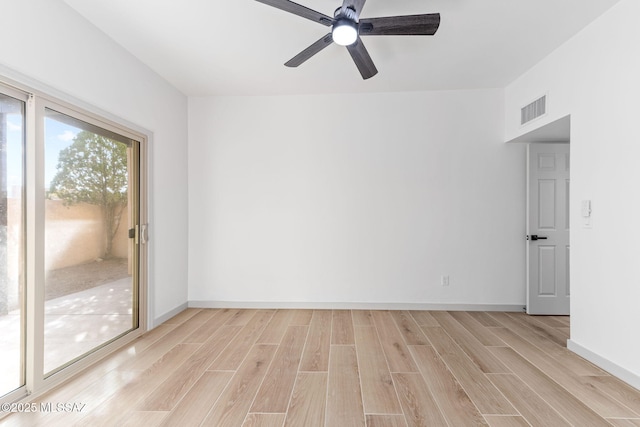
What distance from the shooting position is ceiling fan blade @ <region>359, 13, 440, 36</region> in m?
2.09

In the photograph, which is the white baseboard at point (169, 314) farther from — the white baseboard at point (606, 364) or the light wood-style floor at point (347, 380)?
the white baseboard at point (606, 364)

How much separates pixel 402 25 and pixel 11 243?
2888 mm

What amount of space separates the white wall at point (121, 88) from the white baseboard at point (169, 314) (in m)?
0.04

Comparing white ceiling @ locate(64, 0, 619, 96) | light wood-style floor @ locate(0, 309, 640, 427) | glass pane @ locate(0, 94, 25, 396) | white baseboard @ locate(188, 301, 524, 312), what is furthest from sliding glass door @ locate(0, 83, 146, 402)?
white baseboard @ locate(188, 301, 524, 312)

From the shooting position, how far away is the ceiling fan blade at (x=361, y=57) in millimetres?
2404

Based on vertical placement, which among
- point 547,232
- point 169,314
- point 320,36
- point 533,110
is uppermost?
point 320,36

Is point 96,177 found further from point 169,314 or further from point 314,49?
point 314,49

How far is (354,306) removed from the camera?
163 inches

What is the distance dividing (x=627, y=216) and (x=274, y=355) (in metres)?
2.87

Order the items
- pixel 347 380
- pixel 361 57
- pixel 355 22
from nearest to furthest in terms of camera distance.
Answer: pixel 355 22 → pixel 347 380 → pixel 361 57

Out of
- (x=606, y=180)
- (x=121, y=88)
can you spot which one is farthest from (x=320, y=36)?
(x=606, y=180)

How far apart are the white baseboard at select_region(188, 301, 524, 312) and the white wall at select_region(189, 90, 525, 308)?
0.08 ft

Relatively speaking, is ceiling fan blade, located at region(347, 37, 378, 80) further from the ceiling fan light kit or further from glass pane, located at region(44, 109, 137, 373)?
glass pane, located at region(44, 109, 137, 373)

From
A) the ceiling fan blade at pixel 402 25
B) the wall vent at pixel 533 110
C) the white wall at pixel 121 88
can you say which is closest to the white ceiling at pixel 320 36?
the white wall at pixel 121 88
